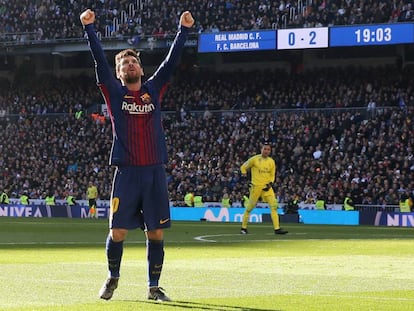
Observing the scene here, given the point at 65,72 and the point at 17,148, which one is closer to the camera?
the point at 17,148

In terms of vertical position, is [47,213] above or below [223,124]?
below

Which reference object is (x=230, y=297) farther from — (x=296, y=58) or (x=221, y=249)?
(x=296, y=58)

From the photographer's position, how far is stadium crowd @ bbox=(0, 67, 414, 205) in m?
47.2

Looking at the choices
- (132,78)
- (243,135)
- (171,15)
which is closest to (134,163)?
(132,78)

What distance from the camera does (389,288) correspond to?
13.5m

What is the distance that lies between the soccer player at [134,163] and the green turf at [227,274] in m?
0.62

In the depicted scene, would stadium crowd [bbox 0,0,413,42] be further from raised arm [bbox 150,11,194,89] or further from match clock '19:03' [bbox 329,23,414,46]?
raised arm [bbox 150,11,194,89]

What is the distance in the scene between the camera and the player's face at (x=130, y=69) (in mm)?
11953

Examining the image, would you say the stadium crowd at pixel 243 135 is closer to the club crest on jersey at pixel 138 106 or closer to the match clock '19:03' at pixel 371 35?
the match clock '19:03' at pixel 371 35

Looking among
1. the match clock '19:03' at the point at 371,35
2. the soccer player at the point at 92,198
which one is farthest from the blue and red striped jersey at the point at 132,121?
the match clock '19:03' at the point at 371,35

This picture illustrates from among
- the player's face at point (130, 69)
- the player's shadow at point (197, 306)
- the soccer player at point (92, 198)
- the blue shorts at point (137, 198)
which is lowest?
the soccer player at point (92, 198)

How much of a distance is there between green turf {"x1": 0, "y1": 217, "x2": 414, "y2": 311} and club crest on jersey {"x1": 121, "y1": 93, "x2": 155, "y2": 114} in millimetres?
2041

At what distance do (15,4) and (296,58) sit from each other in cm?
1789

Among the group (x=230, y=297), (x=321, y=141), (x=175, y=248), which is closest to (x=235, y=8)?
(x=321, y=141)
